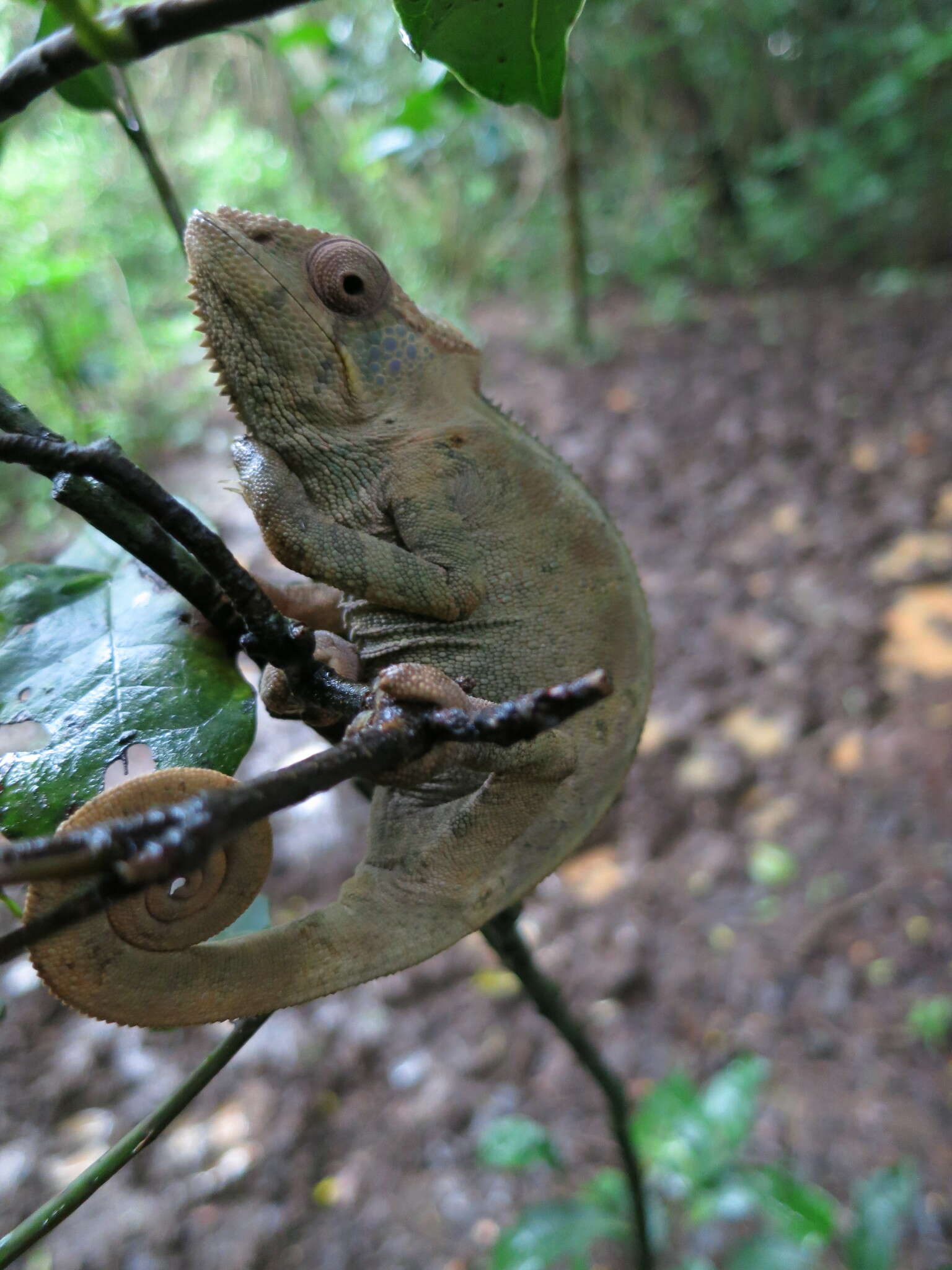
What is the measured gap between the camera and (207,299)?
3.48 feet

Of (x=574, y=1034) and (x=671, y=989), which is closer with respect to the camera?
(x=574, y=1034)

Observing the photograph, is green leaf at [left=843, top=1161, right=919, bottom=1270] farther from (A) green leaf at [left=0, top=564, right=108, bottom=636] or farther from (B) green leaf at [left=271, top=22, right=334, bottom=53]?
(B) green leaf at [left=271, top=22, right=334, bottom=53]

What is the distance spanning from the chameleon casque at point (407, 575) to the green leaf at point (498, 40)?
0.82 ft

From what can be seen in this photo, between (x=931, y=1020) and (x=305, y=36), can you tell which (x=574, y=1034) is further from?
(x=305, y=36)

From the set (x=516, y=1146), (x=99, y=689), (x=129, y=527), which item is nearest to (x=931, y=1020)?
(x=516, y=1146)

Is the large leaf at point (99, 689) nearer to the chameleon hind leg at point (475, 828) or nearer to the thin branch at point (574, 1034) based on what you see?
the chameleon hind leg at point (475, 828)

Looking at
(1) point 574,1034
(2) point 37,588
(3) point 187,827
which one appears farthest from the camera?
(1) point 574,1034

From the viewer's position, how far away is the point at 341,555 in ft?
3.38

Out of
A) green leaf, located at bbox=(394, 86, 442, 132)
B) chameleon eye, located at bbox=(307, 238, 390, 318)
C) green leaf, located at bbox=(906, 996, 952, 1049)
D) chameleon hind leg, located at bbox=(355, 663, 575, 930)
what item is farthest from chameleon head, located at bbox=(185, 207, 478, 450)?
green leaf, located at bbox=(906, 996, 952, 1049)

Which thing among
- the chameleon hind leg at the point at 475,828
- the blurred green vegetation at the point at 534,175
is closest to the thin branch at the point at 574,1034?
the chameleon hind leg at the point at 475,828

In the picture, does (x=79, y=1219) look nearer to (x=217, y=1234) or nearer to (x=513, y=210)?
(x=217, y=1234)

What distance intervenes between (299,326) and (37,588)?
419mm

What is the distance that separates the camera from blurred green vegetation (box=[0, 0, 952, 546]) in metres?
6.08

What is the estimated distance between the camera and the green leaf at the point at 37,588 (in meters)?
1.04
